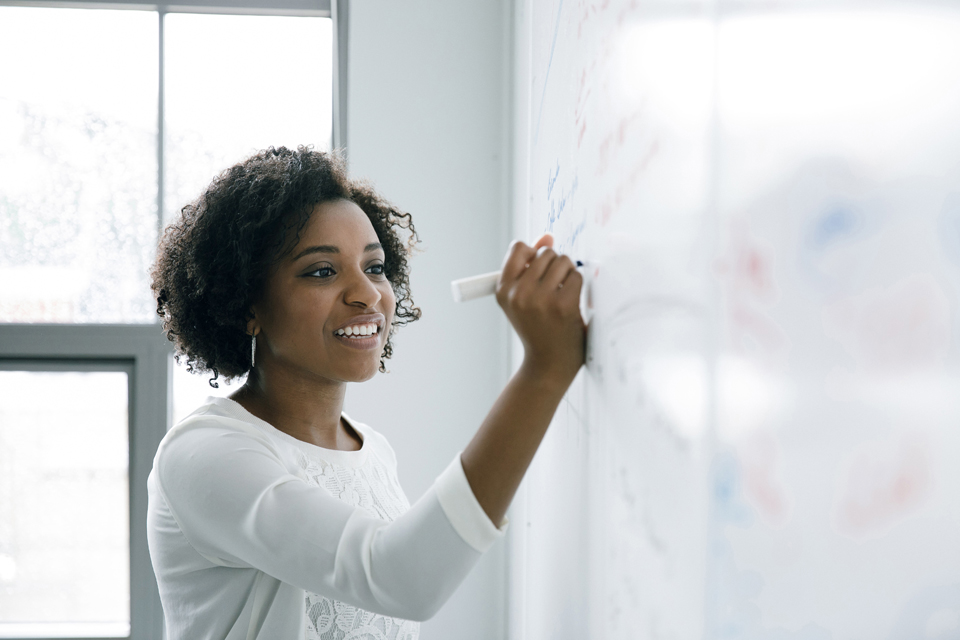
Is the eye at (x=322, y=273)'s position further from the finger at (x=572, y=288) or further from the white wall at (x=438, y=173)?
the white wall at (x=438, y=173)

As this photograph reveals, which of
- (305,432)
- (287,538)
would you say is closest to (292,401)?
(305,432)

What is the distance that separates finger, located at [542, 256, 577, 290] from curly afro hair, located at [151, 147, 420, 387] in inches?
15.2

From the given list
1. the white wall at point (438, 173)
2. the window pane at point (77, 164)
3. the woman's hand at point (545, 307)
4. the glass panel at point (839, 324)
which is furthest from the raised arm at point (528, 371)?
the window pane at point (77, 164)

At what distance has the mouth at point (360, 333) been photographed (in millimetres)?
845

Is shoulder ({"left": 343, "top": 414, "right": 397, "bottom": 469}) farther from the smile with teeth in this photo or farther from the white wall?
the white wall

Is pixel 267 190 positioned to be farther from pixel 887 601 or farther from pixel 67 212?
pixel 67 212

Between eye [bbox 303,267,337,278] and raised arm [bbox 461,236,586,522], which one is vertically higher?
eye [bbox 303,267,337,278]

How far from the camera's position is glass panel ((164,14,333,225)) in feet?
6.22

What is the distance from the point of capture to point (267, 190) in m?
0.88

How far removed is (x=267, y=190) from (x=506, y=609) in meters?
1.25

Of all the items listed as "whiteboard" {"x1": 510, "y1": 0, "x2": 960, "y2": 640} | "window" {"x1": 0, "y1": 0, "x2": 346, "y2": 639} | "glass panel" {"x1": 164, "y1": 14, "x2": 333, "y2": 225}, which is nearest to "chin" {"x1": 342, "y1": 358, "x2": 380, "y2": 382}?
"whiteboard" {"x1": 510, "y1": 0, "x2": 960, "y2": 640}

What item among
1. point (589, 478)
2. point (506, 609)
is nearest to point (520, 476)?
point (589, 478)

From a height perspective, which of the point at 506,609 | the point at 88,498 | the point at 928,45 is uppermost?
the point at 928,45

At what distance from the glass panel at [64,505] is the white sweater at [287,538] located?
1243 millimetres
